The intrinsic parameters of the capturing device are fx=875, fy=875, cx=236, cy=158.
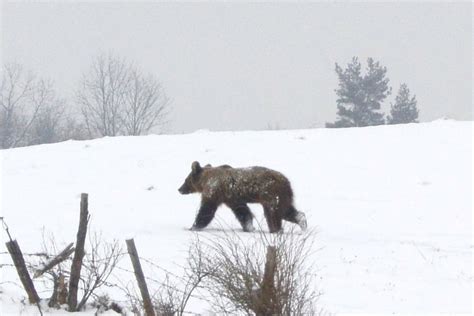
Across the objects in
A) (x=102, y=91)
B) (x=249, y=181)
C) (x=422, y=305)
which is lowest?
(x=422, y=305)

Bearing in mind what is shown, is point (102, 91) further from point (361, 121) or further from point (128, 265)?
point (128, 265)

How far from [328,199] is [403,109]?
44.4 m

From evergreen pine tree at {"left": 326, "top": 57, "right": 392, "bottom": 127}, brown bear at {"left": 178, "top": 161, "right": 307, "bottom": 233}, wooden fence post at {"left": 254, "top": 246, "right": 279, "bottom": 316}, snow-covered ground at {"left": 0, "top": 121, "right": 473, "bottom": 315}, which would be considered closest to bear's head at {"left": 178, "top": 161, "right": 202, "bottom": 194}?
snow-covered ground at {"left": 0, "top": 121, "right": 473, "bottom": 315}

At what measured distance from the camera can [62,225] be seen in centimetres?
1695

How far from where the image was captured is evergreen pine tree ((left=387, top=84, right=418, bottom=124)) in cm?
6494

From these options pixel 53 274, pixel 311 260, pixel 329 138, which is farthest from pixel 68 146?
pixel 53 274

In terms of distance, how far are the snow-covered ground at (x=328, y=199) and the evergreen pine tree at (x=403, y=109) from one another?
34.6 meters

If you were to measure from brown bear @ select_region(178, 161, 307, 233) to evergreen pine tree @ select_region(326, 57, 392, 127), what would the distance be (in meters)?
47.3

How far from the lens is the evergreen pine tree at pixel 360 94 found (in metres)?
64.6

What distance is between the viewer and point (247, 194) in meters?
16.8

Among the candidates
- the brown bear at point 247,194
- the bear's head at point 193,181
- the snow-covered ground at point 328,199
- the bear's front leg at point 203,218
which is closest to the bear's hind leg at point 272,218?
the brown bear at point 247,194

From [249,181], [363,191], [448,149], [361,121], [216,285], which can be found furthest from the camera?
[361,121]

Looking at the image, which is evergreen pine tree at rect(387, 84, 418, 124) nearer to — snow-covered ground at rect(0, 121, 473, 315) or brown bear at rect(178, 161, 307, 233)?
snow-covered ground at rect(0, 121, 473, 315)

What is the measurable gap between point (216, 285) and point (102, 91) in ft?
263
